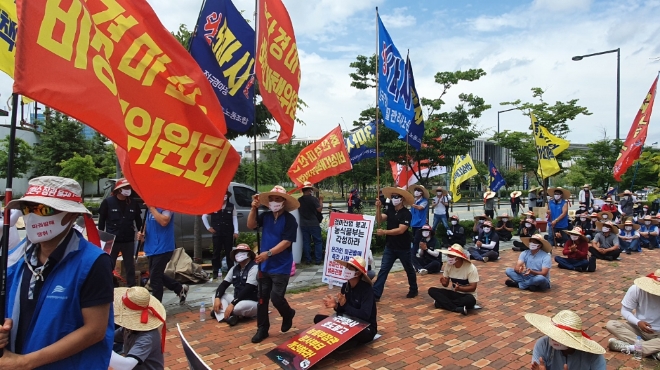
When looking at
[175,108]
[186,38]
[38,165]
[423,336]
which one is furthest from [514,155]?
[38,165]

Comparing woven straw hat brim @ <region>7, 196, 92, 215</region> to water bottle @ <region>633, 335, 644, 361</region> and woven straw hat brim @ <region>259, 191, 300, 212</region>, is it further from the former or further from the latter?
water bottle @ <region>633, 335, 644, 361</region>

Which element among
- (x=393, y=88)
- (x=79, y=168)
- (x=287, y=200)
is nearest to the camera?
(x=287, y=200)

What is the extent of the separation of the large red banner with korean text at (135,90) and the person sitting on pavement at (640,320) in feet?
16.1

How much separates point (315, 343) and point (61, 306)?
3.22 metres

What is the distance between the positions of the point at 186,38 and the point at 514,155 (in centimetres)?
1758

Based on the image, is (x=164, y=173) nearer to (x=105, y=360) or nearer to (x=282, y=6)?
(x=105, y=360)

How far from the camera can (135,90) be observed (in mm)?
3170

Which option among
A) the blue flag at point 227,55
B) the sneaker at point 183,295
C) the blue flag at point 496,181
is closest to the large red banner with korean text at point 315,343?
the sneaker at point 183,295

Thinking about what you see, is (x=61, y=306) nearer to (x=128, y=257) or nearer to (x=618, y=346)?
(x=128, y=257)

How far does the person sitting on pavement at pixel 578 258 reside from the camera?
980 cm

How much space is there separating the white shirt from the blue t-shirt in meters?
4.11

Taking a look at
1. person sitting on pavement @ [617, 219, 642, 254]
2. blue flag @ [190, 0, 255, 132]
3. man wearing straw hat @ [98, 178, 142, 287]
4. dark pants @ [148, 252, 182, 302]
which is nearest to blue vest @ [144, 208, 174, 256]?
dark pants @ [148, 252, 182, 302]

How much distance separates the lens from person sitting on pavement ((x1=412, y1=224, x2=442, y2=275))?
31.1ft

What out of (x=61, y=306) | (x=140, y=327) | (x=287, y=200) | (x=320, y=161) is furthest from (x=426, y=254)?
(x=61, y=306)
